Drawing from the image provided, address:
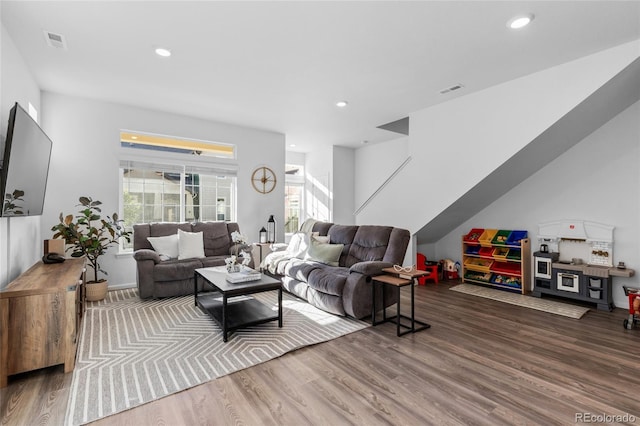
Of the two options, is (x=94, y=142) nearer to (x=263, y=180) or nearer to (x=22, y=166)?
(x=22, y=166)

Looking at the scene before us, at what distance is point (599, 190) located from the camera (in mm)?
3977

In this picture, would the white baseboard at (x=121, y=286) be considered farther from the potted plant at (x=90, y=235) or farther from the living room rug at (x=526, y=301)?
the living room rug at (x=526, y=301)

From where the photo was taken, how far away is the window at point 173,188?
4832 mm

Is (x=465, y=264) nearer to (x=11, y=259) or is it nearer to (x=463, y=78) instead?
(x=463, y=78)

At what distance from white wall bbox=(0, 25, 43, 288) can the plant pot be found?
65cm

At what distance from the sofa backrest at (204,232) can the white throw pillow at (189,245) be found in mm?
193

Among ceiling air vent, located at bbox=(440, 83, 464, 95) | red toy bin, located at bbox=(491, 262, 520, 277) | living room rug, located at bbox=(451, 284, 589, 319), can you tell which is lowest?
living room rug, located at bbox=(451, 284, 589, 319)

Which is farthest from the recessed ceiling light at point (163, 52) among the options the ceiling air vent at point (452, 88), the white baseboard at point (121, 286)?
the white baseboard at point (121, 286)

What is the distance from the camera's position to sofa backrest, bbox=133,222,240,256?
14.5ft

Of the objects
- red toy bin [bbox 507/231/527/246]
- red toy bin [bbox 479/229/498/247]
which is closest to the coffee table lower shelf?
red toy bin [bbox 479/229/498/247]

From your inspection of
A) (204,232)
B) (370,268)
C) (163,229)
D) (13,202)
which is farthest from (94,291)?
(370,268)

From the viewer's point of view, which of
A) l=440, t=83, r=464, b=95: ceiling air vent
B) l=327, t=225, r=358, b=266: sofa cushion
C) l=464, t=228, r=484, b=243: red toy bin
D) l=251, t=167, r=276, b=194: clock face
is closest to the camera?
l=440, t=83, r=464, b=95: ceiling air vent

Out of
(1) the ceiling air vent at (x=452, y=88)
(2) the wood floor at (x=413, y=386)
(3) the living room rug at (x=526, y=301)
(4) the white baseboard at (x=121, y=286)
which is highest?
(1) the ceiling air vent at (x=452, y=88)

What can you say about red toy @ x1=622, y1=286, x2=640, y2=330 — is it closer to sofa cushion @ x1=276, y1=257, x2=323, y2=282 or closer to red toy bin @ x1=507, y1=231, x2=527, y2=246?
red toy bin @ x1=507, y1=231, x2=527, y2=246
